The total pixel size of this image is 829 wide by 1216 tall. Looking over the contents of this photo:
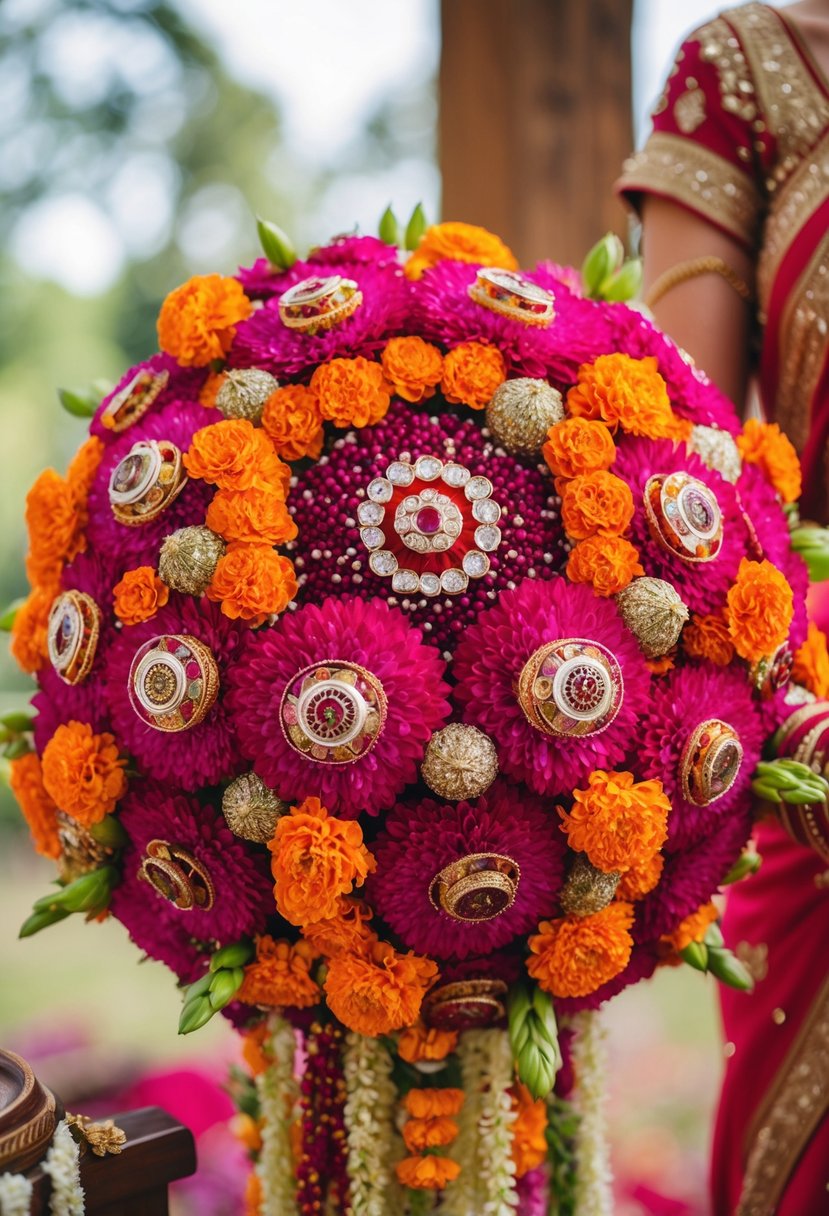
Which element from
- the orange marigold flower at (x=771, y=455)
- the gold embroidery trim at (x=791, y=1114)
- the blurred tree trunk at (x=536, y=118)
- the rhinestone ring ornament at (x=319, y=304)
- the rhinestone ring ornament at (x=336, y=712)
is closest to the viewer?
the rhinestone ring ornament at (x=336, y=712)

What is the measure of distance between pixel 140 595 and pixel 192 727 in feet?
0.27

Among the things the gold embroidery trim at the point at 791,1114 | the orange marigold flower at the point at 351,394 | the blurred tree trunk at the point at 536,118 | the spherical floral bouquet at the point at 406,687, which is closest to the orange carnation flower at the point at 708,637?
the spherical floral bouquet at the point at 406,687

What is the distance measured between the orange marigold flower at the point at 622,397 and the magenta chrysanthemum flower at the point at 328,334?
0.12 m

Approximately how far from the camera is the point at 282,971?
0.71m

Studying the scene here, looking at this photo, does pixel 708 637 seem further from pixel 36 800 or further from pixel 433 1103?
pixel 36 800

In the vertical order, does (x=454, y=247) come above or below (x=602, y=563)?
above

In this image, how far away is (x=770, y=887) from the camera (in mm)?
1106

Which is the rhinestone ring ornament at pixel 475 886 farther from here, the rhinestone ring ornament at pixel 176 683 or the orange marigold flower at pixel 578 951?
the rhinestone ring ornament at pixel 176 683

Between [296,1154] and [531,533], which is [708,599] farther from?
[296,1154]

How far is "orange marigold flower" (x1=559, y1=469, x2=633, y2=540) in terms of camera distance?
0.69m

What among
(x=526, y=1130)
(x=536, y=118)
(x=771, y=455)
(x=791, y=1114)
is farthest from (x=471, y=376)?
(x=536, y=118)

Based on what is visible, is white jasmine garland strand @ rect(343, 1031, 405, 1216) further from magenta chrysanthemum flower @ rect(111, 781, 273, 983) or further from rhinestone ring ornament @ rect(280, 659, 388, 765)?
rhinestone ring ornament @ rect(280, 659, 388, 765)

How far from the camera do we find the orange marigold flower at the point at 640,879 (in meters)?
0.71

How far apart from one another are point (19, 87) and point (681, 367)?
277 centimetres
